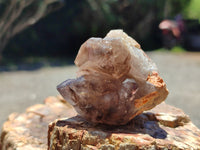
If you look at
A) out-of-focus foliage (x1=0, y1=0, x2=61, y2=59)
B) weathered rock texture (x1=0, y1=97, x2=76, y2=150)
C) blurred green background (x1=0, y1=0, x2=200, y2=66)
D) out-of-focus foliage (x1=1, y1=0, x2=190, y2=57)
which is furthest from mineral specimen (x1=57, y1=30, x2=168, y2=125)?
out-of-focus foliage (x1=1, y1=0, x2=190, y2=57)

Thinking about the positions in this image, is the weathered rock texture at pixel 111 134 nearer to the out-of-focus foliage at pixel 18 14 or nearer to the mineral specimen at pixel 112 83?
the mineral specimen at pixel 112 83

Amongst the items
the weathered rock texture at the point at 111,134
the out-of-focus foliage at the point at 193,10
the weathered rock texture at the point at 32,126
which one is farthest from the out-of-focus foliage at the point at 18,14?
the out-of-focus foliage at the point at 193,10

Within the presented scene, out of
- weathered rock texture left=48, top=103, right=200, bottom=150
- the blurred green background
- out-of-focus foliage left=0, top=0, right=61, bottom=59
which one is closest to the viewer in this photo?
weathered rock texture left=48, top=103, right=200, bottom=150

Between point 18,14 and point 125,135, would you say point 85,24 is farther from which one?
point 125,135

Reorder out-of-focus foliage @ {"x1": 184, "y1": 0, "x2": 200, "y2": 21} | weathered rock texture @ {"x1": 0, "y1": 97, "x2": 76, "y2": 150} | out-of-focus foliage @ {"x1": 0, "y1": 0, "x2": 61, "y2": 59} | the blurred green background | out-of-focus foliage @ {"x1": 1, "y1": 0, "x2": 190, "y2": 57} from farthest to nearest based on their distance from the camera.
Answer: out-of-focus foliage @ {"x1": 184, "y1": 0, "x2": 200, "y2": 21}, out-of-focus foliage @ {"x1": 1, "y1": 0, "x2": 190, "y2": 57}, the blurred green background, out-of-focus foliage @ {"x1": 0, "y1": 0, "x2": 61, "y2": 59}, weathered rock texture @ {"x1": 0, "y1": 97, "x2": 76, "y2": 150}

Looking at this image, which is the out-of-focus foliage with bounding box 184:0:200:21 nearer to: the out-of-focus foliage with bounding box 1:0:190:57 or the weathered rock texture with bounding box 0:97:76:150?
the out-of-focus foliage with bounding box 1:0:190:57

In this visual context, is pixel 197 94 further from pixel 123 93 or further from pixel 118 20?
pixel 118 20

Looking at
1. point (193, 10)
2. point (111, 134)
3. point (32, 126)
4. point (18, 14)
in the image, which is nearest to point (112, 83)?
point (111, 134)

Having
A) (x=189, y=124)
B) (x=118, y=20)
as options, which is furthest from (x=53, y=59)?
(x=189, y=124)
